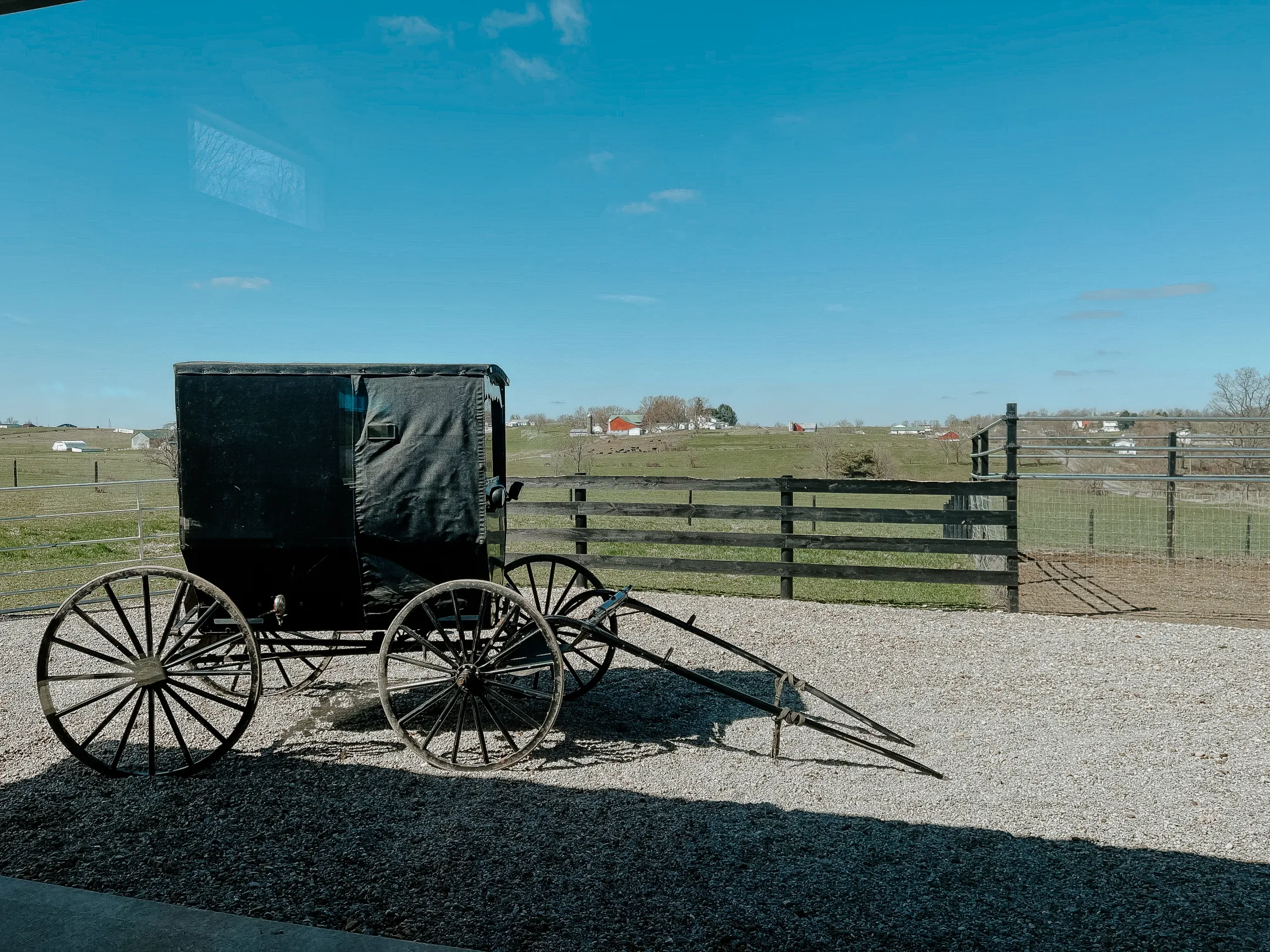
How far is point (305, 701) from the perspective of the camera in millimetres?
5336

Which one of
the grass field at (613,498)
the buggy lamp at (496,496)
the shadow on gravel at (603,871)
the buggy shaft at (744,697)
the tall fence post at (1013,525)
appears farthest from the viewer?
the grass field at (613,498)

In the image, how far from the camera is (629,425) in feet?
67.7

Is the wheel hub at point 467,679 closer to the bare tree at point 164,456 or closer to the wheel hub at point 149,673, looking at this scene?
the wheel hub at point 149,673

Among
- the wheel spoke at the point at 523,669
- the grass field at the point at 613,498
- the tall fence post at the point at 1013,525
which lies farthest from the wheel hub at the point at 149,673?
the tall fence post at the point at 1013,525

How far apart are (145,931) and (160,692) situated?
7.33 feet

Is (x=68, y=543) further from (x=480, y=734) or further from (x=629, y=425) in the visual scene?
(x=629, y=425)

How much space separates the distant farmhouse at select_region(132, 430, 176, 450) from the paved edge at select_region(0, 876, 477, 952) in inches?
277

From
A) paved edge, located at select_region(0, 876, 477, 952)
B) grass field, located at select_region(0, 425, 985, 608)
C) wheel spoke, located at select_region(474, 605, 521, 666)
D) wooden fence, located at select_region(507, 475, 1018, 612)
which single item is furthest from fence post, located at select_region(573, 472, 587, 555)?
paved edge, located at select_region(0, 876, 477, 952)

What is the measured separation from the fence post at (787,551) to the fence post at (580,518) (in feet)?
6.94

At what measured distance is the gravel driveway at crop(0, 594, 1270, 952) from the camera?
2.61 m

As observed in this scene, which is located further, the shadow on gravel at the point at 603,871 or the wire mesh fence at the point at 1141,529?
the wire mesh fence at the point at 1141,529

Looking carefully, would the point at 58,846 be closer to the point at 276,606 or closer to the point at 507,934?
the point at 276,606

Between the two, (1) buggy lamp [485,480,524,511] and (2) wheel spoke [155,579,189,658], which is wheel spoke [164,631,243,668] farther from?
(1) buggy lamp [485,480,524,511]

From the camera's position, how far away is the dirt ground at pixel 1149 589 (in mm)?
7797
